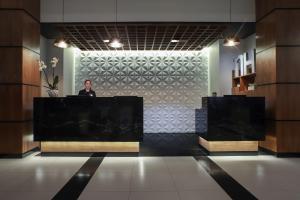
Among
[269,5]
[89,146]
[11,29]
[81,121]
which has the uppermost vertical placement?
[269,5]

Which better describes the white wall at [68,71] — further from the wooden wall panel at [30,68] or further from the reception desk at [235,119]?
the reception desk at [235,119]

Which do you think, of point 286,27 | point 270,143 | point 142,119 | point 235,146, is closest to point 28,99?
point 142,119

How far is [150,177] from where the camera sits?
195 inches

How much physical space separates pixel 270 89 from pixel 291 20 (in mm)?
1531

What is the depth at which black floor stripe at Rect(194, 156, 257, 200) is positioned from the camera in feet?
12.9

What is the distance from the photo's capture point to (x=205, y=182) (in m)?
4.61

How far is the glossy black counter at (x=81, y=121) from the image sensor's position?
686cm

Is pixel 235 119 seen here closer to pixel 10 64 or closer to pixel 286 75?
pixel 286 75

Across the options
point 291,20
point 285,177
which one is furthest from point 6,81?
point 291,20

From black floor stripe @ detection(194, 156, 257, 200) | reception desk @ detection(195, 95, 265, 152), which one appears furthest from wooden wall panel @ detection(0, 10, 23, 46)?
black floor stripe @ detection(194, 156, 257, 200)

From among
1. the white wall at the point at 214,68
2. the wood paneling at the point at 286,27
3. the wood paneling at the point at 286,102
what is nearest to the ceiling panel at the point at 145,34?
the white wall at the point at 214,68

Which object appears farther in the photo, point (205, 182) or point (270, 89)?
→ point (270, 89)

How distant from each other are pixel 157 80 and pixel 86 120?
529 cm

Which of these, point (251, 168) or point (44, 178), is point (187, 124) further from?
point (44, 178)
